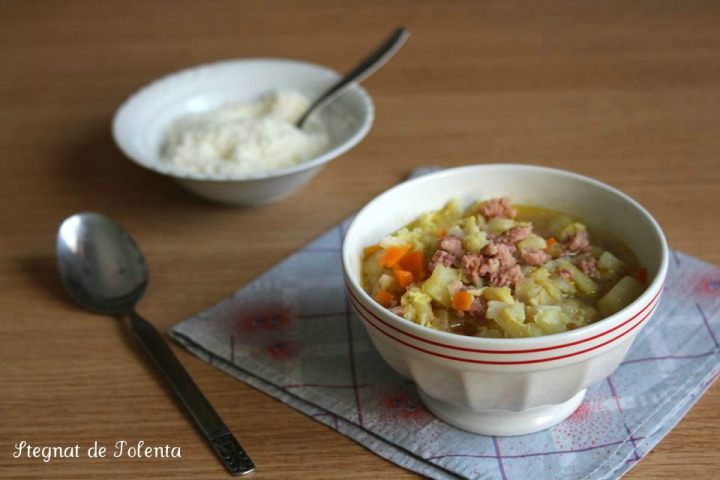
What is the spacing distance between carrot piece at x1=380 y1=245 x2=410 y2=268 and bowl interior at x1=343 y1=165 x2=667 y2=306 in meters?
0.05

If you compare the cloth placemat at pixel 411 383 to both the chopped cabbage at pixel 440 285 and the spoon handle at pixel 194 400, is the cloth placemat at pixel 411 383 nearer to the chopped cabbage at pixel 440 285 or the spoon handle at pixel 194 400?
the spoon handle at pixel 194 400

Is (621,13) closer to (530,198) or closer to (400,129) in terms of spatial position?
(400,129)

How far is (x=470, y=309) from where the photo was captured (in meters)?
1.07

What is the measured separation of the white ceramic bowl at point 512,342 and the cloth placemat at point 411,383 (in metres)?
0.04

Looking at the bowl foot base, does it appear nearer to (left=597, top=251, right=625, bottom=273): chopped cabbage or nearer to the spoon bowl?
(left=597, top=251, right=625, bottom=273): chopped cabbage

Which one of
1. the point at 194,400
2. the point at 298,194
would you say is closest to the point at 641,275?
the point at 194,400

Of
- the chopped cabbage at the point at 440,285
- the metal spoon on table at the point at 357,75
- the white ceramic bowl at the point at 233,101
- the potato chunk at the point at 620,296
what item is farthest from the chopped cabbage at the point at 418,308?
the metal spoon on table at the point at 357,75

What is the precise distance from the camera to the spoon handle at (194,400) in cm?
111

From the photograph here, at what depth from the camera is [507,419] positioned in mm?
1107

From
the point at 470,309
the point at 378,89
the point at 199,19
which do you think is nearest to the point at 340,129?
the point at 378,89

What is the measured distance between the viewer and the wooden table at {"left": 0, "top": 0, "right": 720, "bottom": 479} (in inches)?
46.9

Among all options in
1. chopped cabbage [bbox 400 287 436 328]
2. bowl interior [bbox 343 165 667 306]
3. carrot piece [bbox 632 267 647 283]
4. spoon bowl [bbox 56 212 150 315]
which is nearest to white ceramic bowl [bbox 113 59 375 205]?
spoon bowl [bbox 56 212 150 315]

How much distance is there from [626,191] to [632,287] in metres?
0.68

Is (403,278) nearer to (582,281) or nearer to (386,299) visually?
(386,299)
